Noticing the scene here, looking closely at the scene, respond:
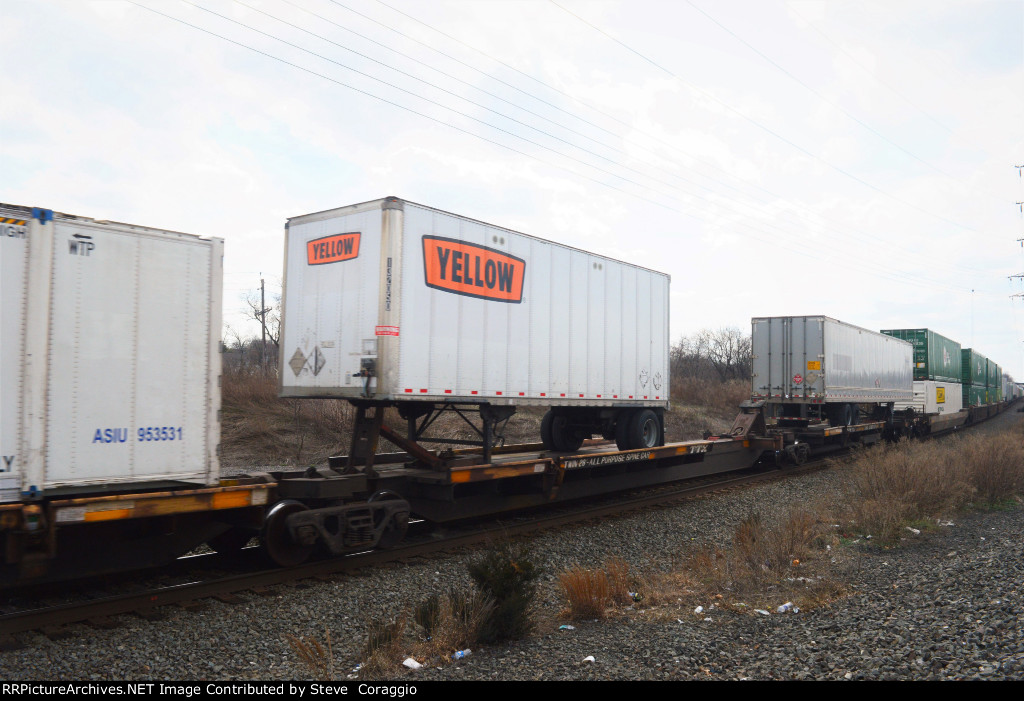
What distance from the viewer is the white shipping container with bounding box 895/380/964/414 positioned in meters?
27.7

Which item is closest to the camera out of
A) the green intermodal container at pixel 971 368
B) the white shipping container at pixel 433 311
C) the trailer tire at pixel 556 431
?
the white shipping container at pixel 433 311

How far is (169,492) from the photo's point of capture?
19.9 feet

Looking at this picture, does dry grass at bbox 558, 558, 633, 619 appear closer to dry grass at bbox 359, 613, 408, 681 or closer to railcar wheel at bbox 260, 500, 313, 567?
dry grass at bbox 359, 613, 408, 681

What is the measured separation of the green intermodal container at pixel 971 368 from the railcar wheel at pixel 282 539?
4103 centimetres

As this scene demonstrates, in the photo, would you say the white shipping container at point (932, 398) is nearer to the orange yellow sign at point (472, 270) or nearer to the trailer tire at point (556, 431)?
the trailer tire at point (556, 431)

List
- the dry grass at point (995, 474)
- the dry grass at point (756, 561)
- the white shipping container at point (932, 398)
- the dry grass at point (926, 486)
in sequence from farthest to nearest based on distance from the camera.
A: the white shipping container at point (932, 398), the dry grass at point (995, 474), the dry grass at point (926, 486), the dry grass at point (756, 561)

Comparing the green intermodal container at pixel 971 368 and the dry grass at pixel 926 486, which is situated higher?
the green intermodal container at pixel 971 368

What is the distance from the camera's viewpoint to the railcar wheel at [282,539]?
23.5ft

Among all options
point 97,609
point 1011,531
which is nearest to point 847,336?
point 1011,531

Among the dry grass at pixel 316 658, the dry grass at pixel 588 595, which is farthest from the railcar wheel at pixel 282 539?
the dry grass at pixel 588 595

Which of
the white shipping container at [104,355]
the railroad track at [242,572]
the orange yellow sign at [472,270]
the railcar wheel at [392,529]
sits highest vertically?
the orange yellow sign at [472,270]

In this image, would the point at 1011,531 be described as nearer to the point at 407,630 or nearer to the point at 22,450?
the point at 407,630

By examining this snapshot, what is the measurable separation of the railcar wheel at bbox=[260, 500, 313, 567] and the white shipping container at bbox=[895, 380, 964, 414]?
25.8 metres

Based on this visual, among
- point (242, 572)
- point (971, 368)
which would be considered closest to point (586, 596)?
point (242, 572)
